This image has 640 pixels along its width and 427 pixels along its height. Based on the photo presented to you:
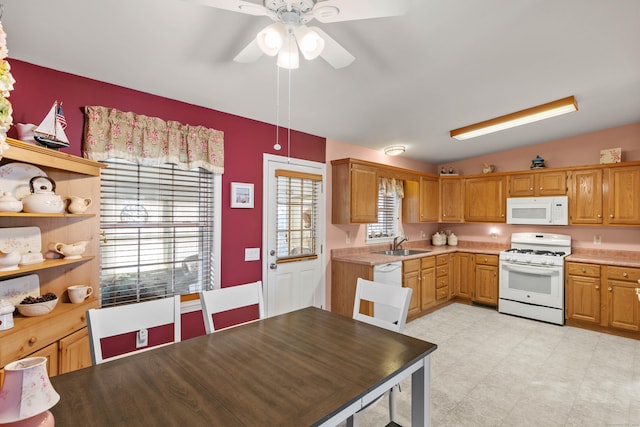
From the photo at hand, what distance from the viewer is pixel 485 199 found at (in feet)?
16.7

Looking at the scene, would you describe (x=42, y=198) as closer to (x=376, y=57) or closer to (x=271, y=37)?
(x=271, y=37)

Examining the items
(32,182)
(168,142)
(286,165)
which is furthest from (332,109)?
(32,182)

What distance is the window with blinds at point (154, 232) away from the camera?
2412 millimetres

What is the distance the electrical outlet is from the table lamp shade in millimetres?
1939

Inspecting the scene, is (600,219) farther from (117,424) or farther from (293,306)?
(117,424)

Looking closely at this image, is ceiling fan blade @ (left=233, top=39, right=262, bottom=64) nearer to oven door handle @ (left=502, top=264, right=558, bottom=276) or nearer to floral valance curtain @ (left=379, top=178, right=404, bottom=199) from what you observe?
floral valance curtain @ (left=379, top=178, right=404, bottom=199)

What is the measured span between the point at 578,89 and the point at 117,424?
4.27 metres

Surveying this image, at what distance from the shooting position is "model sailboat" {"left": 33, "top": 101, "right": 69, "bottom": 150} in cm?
186

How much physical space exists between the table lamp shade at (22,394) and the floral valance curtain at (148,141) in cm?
190

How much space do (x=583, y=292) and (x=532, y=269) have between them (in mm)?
589

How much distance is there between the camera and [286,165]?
3.50 metres

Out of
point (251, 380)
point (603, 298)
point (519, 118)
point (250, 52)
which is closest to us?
point (251, 380)

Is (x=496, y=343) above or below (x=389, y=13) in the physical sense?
below

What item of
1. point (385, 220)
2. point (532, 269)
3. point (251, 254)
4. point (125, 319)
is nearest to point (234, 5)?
point (125, 319)
